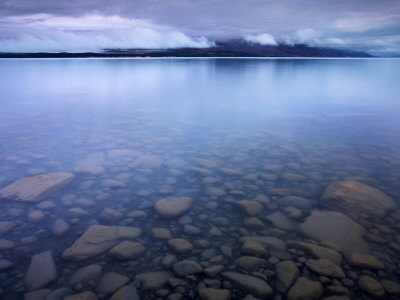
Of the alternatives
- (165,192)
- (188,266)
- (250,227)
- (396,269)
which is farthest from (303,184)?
(188,266)

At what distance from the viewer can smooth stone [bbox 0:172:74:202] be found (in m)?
4.99

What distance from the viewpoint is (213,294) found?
3.03 metres

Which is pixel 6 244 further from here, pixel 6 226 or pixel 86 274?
pixel 86 274

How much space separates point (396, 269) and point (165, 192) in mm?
3817

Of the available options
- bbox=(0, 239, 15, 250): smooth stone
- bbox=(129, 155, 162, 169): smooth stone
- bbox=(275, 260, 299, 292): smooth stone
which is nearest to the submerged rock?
bbox=(0, 239, 15, 250): smooth stone

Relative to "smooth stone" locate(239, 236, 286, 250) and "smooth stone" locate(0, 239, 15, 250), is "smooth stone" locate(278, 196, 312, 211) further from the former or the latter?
"smooth stone" locate(0, 239, 15, 250)

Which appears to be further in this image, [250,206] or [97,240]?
[250,206]

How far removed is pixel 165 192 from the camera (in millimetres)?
5453

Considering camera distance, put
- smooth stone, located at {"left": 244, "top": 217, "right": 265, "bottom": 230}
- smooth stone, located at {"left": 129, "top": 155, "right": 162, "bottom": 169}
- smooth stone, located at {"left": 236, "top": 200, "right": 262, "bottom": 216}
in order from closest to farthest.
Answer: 1. smooth stone, located at {"left": 244, "top": 217, "right": 265, "bottom": 230}
2. smooth stone, located at {"left": 236, "top": 200, "right": 262, "bottom": 216}
3. smooth stone, located at {"left": 129, "top": 155, "right": 162, "bottom": 169}

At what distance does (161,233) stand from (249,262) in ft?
4.51

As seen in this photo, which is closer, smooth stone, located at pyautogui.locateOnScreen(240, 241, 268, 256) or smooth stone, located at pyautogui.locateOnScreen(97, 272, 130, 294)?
smooth stone, located at pyautogui.locateOnScreen(97, 272, 130, 294)

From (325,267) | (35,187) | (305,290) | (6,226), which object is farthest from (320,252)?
(35,187)

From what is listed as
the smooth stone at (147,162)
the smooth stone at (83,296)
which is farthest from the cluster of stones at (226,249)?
the smooth stone at (147,162)

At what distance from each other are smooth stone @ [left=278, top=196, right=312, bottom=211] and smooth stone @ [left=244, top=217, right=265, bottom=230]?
757mm
